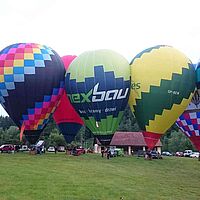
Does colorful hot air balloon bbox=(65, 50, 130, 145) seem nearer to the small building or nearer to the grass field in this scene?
the grass field

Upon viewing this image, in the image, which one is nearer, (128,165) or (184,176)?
(184,176)

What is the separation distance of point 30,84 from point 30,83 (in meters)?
0.05

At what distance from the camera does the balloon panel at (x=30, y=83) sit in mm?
22312

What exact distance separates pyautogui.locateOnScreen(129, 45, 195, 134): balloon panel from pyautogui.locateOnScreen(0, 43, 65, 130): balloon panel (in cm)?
449

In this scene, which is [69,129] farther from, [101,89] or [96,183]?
[96,183]

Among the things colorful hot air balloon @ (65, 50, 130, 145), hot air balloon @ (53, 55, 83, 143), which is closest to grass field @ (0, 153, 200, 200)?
colorful hot air balloon @ (65, 50, 130, 145)

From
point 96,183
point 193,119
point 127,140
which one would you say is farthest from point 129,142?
point 96,183

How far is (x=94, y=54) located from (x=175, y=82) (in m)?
4.67

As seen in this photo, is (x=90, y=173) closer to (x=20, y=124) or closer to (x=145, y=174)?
(x=145, y=174)

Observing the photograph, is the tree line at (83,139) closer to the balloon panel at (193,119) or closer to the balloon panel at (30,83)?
the balloon panel at (193,119)

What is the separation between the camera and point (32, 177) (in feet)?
43.6

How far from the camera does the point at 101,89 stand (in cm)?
2175

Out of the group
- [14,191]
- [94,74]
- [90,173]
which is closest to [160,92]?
[94,74]

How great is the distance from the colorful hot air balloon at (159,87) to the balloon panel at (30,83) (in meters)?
4.50
